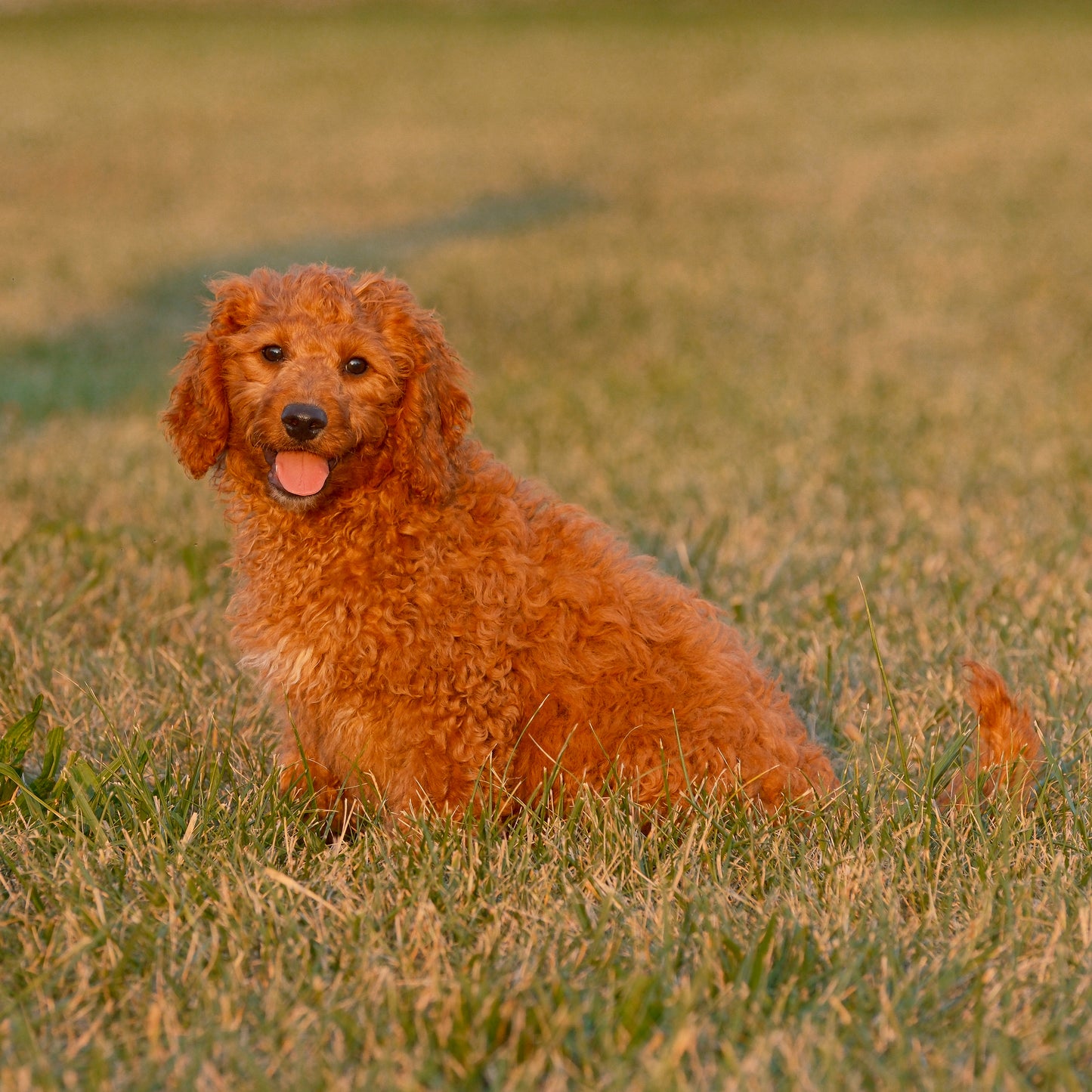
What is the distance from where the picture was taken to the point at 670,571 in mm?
5535

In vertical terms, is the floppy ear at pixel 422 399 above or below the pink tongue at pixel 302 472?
above

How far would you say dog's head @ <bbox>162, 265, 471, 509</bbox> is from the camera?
3209mm

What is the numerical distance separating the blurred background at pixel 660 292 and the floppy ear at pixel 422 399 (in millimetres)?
1377

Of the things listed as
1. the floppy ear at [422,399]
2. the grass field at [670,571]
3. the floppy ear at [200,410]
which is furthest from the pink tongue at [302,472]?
the grass field at [670,571]

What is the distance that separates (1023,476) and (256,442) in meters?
4.77

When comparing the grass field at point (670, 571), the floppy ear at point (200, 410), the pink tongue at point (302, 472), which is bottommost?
the grass field at point (670, 571)

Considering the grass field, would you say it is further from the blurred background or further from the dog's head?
the dog's head

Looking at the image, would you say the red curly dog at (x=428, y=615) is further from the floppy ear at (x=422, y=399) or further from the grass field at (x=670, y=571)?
the grass field at (x=670, y=571)

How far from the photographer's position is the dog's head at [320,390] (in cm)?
321

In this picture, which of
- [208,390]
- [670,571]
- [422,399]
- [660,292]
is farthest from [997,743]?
[660,292]

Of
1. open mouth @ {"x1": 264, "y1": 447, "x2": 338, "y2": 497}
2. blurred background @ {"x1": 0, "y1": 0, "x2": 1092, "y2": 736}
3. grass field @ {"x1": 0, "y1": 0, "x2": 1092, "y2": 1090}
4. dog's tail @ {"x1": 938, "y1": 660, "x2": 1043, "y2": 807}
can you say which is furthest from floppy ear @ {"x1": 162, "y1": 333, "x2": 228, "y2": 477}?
dog's tail @ {"x1": 938, "y1": 660, "x2": 1043, "y2": 807}

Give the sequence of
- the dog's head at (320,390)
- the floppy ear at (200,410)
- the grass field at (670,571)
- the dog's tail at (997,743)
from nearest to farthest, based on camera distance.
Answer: the grass field at (670,571) → the dog's head at (320,390) → the dog's tail at (997,743) → the floppy ear at (200,410)

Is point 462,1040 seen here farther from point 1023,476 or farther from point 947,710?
point 1023,476

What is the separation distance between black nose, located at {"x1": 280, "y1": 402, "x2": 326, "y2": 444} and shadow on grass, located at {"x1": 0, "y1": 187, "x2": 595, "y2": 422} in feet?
10.9
